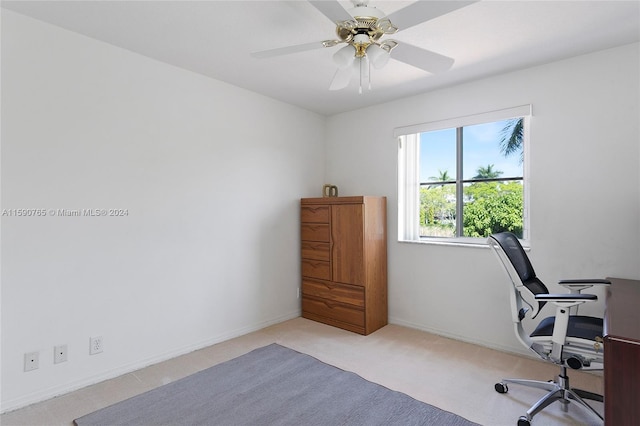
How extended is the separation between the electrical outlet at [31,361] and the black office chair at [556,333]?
300 centimetres

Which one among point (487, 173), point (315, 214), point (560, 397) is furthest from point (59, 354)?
point (487, 173)

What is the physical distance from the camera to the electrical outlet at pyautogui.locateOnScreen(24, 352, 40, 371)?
213 cm

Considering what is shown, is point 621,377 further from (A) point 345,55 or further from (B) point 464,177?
(B) point 464,177

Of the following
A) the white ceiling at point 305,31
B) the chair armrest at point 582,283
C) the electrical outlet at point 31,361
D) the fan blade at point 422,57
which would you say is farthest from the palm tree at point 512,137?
the electrical outlet at point 31,361

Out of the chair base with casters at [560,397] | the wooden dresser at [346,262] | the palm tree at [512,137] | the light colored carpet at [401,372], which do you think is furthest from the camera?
the wooden dresser at [346,262]

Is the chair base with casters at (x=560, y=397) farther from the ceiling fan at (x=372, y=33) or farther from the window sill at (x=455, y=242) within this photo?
the ceiling fan at (x=372, y=33)

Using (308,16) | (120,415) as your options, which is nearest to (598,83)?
(308,16)

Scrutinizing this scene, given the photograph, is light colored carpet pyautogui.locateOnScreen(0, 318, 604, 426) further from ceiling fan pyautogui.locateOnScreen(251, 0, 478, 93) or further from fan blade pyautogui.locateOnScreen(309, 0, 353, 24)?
fan blade pyautogui.locateOnScreen(309, 0, 353, 24)

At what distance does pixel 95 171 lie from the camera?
2426mm

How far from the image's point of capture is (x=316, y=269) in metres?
3.82

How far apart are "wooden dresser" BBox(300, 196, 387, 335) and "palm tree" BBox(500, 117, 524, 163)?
1279 mm

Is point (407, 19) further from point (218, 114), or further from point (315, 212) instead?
point (315, 212)

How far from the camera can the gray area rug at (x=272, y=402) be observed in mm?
1991

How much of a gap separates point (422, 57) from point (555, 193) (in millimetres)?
1728
